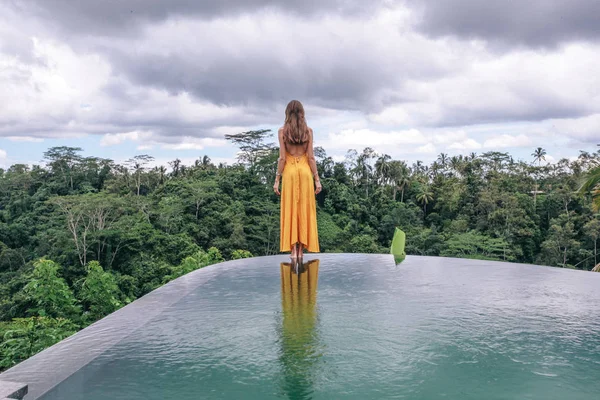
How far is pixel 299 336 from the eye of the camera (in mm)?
2357

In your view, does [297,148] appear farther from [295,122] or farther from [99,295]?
[99,295]

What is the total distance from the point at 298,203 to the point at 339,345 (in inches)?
85.3

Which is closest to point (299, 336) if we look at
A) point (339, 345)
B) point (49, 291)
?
point (339, 345)

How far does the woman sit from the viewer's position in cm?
409

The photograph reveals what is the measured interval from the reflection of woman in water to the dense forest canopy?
1325 centimetres

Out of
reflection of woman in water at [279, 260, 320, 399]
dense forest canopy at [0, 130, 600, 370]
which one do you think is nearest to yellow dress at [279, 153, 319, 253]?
reflection of woman in water at [279, 260, 320, 399]

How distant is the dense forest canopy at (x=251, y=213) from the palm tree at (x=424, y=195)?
9 cm

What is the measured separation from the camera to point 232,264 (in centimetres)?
515

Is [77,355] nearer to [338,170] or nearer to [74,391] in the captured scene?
[74,391]

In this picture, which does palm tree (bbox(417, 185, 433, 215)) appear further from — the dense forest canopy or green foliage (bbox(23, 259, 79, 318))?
green foliage (bbox(23, 259, 79, 318))

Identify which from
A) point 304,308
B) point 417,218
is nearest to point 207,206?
point 417,218

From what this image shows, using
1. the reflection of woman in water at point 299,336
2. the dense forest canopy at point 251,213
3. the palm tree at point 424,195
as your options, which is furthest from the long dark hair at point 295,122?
the palm tree at point 424,195

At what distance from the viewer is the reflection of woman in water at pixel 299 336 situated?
71.1 inches

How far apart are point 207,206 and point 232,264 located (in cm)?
2095
